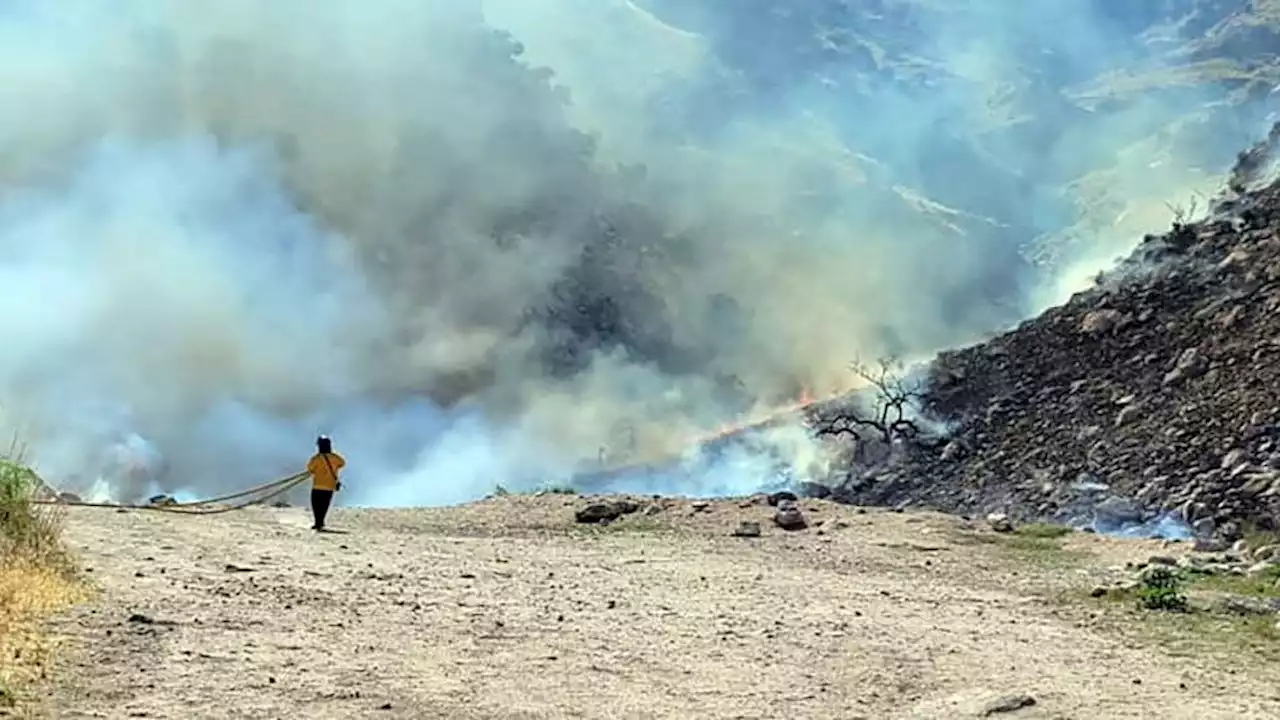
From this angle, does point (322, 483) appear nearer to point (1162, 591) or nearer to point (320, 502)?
point (320, 502)

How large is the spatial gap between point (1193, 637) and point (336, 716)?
5.34 meters

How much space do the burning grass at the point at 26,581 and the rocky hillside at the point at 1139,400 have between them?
11.0 meters

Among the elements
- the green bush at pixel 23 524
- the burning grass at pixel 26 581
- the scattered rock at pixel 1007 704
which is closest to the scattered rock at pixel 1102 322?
the scattered rock at pixel 1007 704

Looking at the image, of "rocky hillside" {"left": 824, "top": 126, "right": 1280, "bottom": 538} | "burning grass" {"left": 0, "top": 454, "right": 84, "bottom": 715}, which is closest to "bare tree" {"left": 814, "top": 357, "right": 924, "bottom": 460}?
"rocky hillside" {"left": 824, "top": 126, "right": 1280, "bottom": 538}

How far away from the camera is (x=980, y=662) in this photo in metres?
7.49

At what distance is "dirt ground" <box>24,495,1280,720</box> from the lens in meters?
6.35

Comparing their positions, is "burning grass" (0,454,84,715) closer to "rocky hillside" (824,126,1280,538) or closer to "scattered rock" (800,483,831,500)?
"rocky hillside" (824,126,1280,538)

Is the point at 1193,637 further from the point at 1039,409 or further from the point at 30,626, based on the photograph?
the point at 1039,409

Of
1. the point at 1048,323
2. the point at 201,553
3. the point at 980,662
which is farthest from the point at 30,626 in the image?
the point at 1048,323

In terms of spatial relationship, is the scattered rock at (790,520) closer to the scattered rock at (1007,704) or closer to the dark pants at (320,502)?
the dark pants at (320,502)

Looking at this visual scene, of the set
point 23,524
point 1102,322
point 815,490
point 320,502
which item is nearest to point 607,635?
point 23,524

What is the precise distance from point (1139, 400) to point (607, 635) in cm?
1352

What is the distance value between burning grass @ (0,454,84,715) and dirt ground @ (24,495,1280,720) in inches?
6.1

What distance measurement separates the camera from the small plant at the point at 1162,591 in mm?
9148
